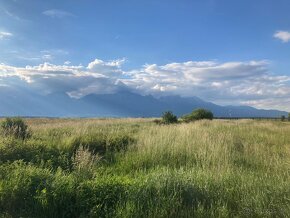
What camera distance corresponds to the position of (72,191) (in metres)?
6.36

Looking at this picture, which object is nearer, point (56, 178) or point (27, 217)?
point (27, 217)

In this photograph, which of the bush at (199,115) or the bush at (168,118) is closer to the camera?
the bush at (168,118)

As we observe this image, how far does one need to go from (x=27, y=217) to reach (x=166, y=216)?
207cm

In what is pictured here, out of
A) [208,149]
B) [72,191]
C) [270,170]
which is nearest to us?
[72,191]

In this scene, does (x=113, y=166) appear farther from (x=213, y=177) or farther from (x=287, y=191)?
(x=287, y=191)

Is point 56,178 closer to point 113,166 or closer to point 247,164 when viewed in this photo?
point 113,166

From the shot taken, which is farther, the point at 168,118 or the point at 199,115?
the point at 199,115

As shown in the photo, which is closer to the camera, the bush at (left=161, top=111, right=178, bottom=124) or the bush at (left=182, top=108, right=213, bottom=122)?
the bush at (left=161, top=111, right=178, bottom=124)

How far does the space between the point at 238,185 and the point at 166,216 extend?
190 cm

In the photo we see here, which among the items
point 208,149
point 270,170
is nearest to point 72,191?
point 270,170

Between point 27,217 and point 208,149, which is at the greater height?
point 208,149

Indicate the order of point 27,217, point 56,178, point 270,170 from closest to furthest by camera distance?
point 27,217
point 56,178
point 270,170

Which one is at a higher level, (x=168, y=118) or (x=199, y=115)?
(x=199, y=115)

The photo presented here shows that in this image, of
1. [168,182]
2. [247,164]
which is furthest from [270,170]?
[168,182]
